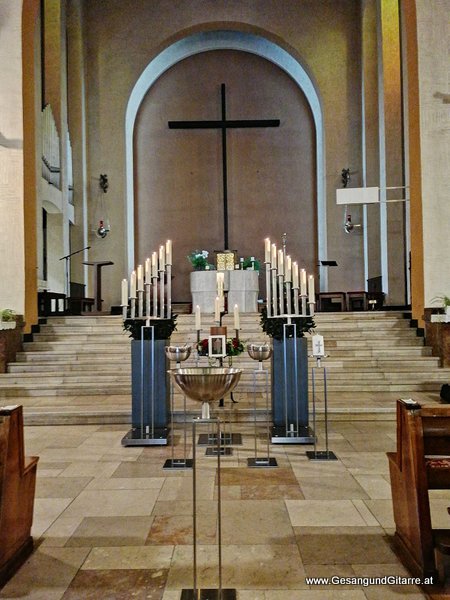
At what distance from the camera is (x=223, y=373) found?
2.71 m

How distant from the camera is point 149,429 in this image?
5.61 m

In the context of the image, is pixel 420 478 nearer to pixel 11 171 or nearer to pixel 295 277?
pixel 295 277

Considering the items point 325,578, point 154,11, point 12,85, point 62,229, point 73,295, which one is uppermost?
point 154,11

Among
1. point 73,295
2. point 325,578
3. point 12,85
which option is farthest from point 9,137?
point 325,578

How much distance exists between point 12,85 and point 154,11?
7034 millimetres

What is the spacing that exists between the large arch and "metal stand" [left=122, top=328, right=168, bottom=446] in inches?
370

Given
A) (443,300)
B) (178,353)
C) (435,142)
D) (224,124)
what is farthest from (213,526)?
(224,124)

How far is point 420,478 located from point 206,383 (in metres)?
1.13

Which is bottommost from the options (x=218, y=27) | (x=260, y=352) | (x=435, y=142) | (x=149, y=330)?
(x=260, y=352)

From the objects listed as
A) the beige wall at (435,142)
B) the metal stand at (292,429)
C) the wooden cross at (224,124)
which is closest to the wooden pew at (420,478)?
the metal stand at (292,429)

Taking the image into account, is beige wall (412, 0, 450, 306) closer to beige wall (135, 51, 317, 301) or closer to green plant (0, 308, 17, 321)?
green plant (0, 308, 17, 321)

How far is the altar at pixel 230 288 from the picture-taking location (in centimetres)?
1198

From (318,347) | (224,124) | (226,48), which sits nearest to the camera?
(318,347)

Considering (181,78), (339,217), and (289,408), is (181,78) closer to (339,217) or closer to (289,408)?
(339,217)
